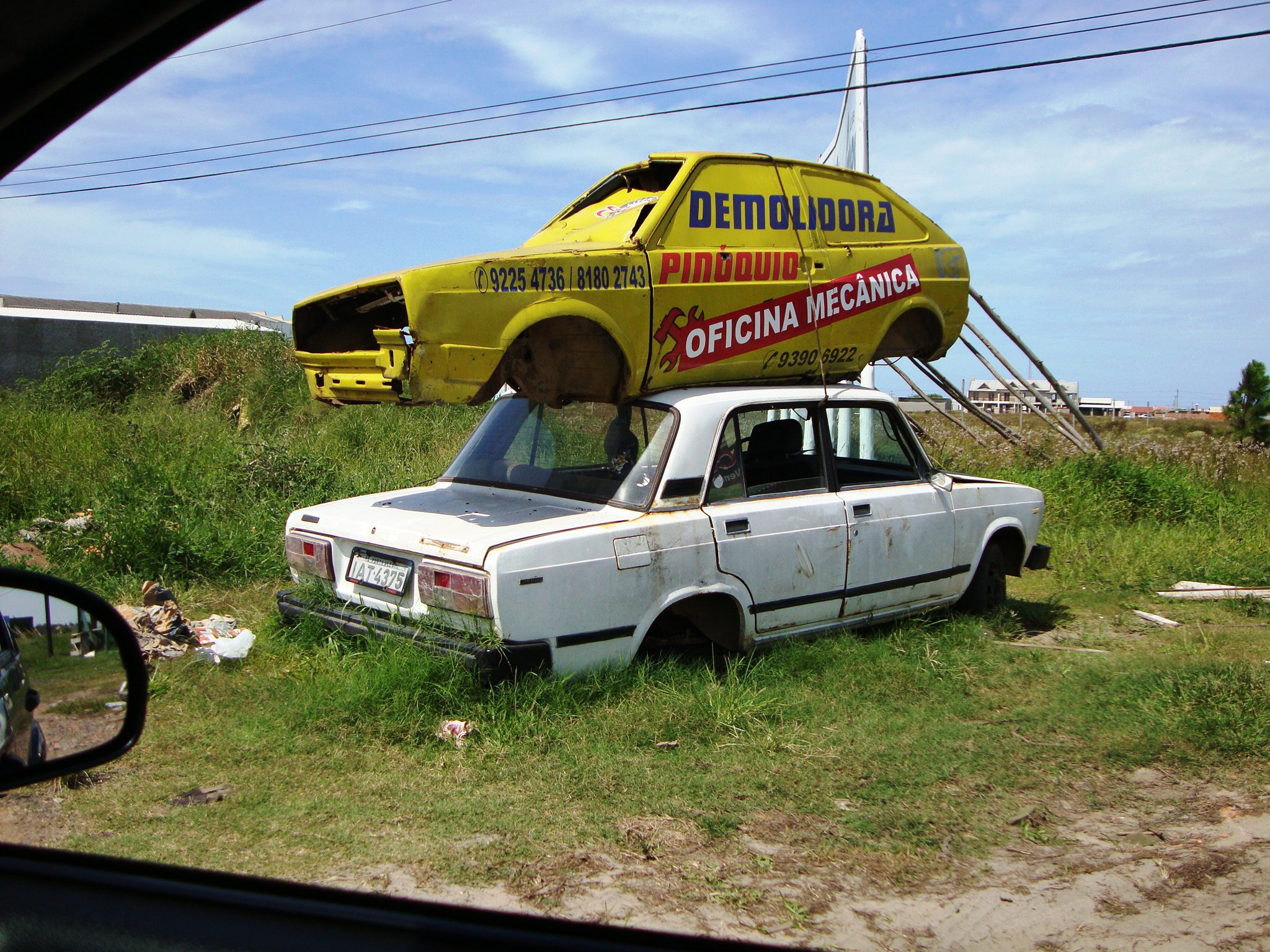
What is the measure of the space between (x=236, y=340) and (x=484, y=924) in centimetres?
1553

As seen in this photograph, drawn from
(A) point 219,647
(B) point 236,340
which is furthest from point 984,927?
(B) point 236,340

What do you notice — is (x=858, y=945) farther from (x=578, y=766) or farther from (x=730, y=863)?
(x=578, y=766)

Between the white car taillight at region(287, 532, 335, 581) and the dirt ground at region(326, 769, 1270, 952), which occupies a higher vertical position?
the white car taillight at region(287, 532, 335, 581)

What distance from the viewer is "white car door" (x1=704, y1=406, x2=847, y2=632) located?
486 centimetres

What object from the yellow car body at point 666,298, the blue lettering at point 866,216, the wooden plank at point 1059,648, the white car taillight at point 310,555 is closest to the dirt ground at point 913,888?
the white car taillight at point 310,555

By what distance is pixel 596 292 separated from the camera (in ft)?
16.1

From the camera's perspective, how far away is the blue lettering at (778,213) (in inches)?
225

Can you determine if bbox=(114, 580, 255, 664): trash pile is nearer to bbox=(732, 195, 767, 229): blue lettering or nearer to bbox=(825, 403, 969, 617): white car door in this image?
bbox=(825, 403, 969, 617): white car door

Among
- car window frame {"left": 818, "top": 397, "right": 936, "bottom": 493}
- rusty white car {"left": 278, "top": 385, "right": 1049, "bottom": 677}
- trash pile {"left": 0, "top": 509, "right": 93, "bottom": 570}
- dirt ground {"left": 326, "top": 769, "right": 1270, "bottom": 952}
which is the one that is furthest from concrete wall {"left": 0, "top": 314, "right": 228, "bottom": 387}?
dirt ground {"left": 326, "top": 769, "right": 1270, "bottom": 952}

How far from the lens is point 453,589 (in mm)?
4254

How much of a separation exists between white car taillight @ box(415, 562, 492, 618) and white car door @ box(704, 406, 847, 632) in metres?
1.18

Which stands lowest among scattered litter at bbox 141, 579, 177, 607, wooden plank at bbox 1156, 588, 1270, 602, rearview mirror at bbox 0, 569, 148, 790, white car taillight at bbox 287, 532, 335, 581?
wooden plank at bbox 1156, 588, 1270, 602

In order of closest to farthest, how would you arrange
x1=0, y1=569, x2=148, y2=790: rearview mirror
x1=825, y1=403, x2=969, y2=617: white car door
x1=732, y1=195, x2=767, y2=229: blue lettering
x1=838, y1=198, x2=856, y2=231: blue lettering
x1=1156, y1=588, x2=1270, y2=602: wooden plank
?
x1=0, y1=569, x2=148, y2=790: rearview mirror, x1=825, y1=403, x2=969, y2=617: white car door, x1=732, y1=195, x2=767, y2=229: blue lettering, x1=838, y1=198, x2=856, y2=231: blue lettering, x1=1156, y1=588, x2=1270, y2=602: wooden plank

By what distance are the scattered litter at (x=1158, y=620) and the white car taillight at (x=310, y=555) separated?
5.39 m
